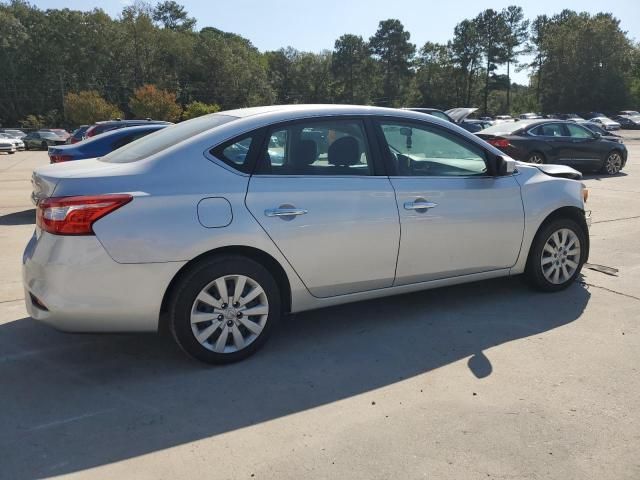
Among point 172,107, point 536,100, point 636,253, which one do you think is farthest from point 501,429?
point 536,100

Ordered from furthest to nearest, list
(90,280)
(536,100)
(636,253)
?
(536,100)
(636,253)
(90,280)

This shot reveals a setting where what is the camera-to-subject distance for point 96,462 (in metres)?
2.68

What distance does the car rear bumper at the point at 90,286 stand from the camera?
3.22 meters

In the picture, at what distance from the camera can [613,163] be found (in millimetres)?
15070

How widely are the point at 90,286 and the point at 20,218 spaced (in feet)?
22.7

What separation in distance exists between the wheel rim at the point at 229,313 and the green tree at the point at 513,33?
93443 mm

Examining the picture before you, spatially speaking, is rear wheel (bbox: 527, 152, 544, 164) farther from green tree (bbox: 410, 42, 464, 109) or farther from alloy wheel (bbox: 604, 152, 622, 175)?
green tree (bbox: 410, 42, 464, 109)

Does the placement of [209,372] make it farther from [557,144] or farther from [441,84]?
[441,84]

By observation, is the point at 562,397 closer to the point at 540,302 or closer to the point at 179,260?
the point at 540,302

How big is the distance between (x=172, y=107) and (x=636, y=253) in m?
52.4

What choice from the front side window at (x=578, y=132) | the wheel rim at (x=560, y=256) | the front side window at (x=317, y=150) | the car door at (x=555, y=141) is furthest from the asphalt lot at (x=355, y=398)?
the front side window at (x=578, y=132)

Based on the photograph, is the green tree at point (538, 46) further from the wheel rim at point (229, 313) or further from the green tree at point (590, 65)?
the wheel rim at point (229, 313)

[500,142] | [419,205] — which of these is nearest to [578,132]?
[500,142]

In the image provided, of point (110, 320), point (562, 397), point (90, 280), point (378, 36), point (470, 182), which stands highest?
point (378, 36)
